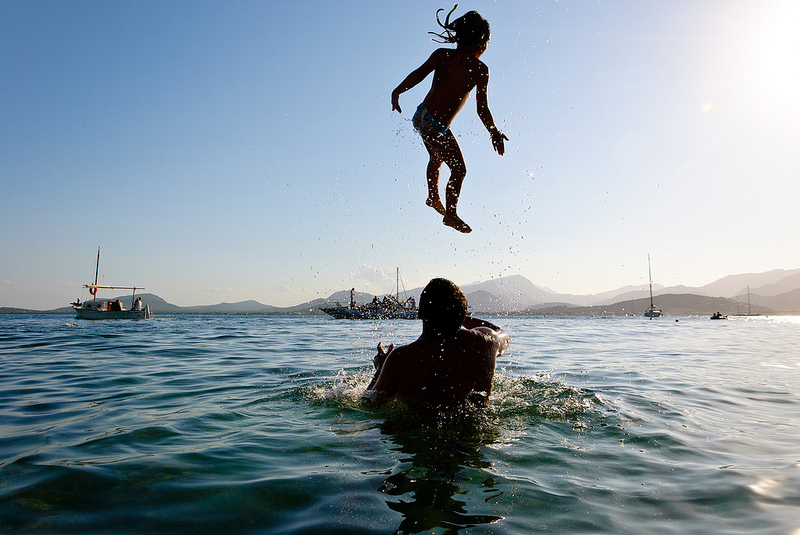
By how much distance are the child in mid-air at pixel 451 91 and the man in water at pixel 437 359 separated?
1222 millimetres

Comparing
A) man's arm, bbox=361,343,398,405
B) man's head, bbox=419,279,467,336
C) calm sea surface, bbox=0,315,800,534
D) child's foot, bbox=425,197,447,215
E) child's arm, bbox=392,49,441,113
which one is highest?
child's arm, bbox=392,49,441,113

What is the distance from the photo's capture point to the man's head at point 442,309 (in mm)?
4293

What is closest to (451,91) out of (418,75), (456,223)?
(418,75)

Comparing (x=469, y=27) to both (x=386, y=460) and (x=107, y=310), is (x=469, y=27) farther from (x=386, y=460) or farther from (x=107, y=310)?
(x=107, y=310)

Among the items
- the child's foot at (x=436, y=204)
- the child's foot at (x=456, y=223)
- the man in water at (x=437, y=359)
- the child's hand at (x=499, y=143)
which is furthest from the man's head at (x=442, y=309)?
the child's hand at (x=499, y=143)

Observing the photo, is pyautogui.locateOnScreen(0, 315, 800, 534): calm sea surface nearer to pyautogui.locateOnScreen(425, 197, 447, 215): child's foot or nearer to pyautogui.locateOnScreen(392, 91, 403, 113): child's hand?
pyautogui.locateOnScreen(425, 197, 447, 215): child's foot

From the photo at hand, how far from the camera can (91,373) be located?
8.66 meters

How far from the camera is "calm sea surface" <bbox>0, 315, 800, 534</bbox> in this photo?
8.70ft

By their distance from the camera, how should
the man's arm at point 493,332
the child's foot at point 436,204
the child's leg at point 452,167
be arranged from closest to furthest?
the child's leg at point 452,167
the man's arm at point 493,332
the child's foot at point 436,204

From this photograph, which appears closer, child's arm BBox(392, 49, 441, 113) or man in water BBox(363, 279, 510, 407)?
man in water BBox(363, 279, 510, 407)

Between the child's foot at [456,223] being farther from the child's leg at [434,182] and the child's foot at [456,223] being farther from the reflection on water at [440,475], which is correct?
the reflection on water at [440,475]

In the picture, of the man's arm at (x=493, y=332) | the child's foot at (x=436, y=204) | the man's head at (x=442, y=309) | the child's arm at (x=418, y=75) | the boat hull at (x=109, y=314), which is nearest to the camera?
the man's head at (x=442, y=309)

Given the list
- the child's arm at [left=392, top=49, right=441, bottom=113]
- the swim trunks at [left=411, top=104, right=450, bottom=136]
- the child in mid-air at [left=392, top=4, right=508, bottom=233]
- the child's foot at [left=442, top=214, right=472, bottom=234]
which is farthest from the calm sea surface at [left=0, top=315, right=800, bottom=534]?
the child's arm at [left=392, top=49, right=441, bottom=113]

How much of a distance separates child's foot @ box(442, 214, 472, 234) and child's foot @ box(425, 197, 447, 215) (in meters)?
0.12
